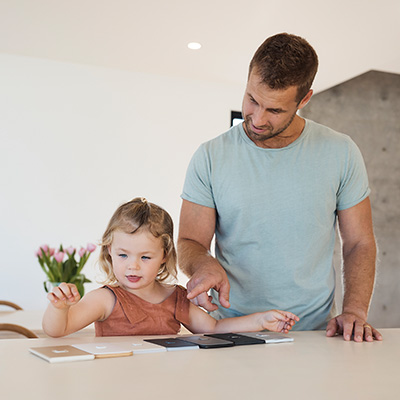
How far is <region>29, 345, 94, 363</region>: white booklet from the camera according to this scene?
934 mm

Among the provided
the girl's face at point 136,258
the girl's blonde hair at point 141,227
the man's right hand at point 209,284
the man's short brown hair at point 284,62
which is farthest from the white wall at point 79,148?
the man's right hand at point 209,284

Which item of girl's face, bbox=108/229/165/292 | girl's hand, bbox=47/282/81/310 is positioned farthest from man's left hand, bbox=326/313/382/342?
girl's hand, bbox=47/282/81/310

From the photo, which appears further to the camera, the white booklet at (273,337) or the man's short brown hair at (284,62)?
the man's short brown hair at (284,62)

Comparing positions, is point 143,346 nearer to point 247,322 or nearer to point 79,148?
point 247,322

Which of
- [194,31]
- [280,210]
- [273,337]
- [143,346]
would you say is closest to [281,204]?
[280,210]

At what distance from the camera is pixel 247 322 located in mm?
1469

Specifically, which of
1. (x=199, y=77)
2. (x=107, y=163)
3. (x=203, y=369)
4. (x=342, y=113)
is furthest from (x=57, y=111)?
(x=203, y=369)

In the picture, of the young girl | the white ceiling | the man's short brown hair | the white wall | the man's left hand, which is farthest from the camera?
the white wall

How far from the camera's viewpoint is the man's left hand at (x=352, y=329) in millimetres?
1354

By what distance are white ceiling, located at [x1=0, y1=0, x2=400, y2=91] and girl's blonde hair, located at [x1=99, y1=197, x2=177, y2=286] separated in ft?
8.31

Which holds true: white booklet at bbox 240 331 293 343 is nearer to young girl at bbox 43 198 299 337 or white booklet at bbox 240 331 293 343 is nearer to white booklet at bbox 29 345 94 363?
young girl at bbox 43 198 299 337

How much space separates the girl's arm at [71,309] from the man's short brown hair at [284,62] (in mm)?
752

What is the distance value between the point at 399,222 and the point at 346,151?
15.6 feet

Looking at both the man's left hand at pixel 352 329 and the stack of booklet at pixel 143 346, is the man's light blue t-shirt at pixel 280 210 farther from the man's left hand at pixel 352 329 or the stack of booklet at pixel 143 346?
the stack of booklet at pixel 143 346
